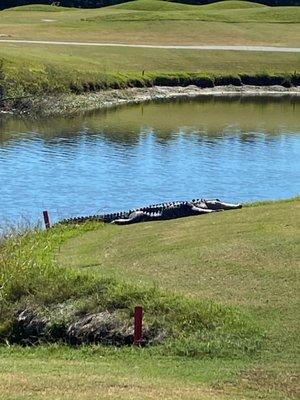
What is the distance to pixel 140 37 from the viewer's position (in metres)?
97.6

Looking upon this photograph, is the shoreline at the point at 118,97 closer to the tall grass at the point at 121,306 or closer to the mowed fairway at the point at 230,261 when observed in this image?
the mowed fairway at the point at 230,261

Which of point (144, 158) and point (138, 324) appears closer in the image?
point (138, 324)

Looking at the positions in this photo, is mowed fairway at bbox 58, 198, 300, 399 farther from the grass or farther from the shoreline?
the shoreline

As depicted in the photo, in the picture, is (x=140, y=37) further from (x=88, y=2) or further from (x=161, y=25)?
(x=88, y=2)

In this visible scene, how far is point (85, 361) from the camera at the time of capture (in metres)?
17.8

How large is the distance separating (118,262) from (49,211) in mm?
11028

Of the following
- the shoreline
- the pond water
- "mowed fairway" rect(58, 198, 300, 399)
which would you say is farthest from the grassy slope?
"mowed fairway" rect(58, 198, 300, 399)

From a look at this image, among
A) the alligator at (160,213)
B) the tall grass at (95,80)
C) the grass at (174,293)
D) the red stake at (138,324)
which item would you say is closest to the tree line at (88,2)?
the tall grass at (95,80)

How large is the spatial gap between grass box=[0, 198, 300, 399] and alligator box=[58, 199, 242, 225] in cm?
130

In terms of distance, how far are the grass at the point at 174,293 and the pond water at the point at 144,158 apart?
7365mm

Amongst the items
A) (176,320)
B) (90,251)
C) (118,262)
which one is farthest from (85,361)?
(90,251)

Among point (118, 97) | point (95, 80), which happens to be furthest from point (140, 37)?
point (118, 97)

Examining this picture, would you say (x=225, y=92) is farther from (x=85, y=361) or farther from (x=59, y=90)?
(x=85, y=361)

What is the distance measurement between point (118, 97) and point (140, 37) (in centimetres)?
2857
